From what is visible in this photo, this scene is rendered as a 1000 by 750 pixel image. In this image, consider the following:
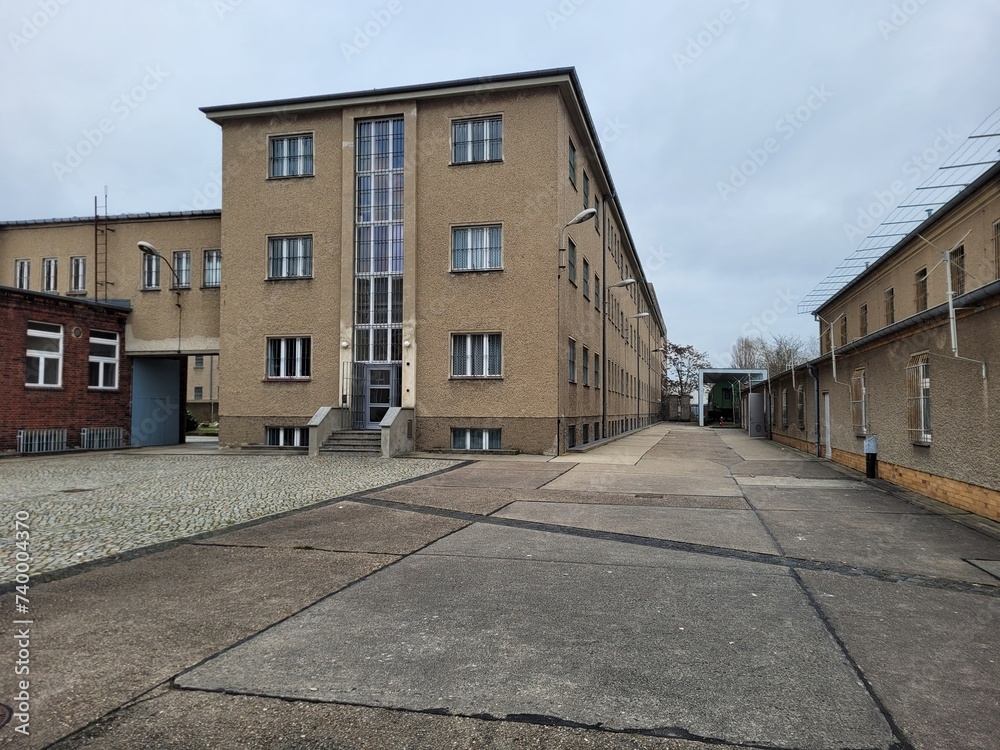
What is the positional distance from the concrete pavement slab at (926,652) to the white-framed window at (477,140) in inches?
672

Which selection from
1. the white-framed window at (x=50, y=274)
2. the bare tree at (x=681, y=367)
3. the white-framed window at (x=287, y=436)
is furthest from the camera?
the bare tree at (x=681, y=367)

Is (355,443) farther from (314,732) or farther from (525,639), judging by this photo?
(314,732)

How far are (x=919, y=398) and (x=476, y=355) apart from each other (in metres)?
11.8

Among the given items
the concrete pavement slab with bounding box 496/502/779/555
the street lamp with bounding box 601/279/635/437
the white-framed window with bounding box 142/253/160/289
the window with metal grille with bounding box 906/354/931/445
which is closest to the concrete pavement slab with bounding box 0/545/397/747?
the concrete pavement slab with bounding box 496/502/779/555

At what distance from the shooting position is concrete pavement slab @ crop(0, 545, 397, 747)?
3.46m

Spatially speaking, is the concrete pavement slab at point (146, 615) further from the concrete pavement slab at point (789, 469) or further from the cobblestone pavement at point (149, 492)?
the concrete pavement slab at point (789, 469)

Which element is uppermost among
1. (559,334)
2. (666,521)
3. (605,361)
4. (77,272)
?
(77,272)

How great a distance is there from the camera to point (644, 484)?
41.7 feet

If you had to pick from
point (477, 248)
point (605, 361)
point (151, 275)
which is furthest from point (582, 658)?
point (605, 361)

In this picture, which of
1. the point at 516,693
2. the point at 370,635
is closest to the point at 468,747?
the point at 516,693

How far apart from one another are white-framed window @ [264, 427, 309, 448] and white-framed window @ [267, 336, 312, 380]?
1648mm

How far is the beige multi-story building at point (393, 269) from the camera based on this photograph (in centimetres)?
1977

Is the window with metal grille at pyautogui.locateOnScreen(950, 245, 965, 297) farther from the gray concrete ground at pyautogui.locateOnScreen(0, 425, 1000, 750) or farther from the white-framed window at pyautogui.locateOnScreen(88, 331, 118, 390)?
the white-framed window at pyautogui.locateOnScreen(88, 331, 118, 390)

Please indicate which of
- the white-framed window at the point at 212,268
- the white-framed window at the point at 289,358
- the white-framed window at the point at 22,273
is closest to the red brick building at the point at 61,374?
the white-framed window at the point at 212,268
